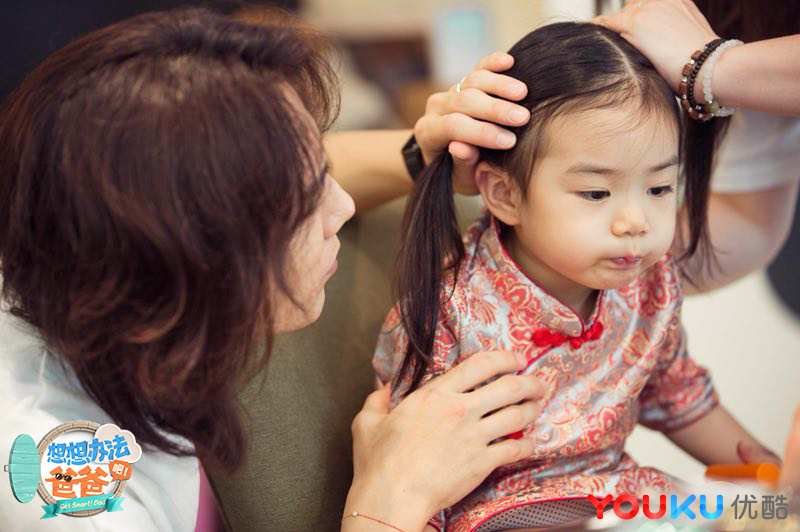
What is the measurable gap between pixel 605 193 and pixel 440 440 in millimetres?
306

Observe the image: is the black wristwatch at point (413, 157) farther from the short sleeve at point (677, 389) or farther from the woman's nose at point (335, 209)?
the short sleeve at point (677, 389)

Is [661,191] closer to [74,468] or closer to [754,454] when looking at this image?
[754,454]

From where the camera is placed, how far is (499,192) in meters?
0.97

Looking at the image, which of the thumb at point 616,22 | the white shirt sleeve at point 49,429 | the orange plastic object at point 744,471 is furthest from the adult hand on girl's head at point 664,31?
the white shirt sleeve at point 49,429

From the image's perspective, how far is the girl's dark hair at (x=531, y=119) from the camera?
34.6 inches

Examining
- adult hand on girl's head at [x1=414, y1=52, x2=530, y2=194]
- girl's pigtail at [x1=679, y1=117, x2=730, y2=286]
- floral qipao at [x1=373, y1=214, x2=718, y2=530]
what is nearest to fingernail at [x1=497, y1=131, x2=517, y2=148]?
adult hand on girl's head at [x1=414, y1=52, x2=530, y2=194]

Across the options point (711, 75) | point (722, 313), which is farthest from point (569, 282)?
point (722, 313)

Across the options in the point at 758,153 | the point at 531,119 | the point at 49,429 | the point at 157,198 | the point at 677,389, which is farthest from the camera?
the point at 758,153

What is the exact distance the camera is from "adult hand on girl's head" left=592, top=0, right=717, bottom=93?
913mm

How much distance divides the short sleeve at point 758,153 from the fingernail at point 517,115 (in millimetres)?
515

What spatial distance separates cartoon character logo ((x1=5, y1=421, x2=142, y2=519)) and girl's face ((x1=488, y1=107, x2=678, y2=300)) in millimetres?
477

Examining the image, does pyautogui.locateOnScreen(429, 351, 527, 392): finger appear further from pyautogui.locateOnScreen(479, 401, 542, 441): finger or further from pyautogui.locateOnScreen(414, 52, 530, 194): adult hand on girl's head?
pyautogui.locateOnScreen(414, 52, 530, 194): adult hand on girl's head

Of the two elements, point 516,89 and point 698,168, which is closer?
point 516,89

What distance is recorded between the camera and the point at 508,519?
3.08ft
